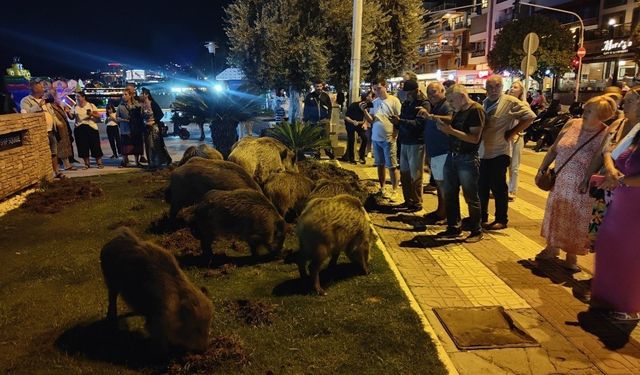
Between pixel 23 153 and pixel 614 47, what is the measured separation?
44.0 m

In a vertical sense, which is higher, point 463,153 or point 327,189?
point 463,153

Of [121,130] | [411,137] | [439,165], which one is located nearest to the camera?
[439,165]

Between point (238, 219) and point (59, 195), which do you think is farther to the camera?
point (59, 195)

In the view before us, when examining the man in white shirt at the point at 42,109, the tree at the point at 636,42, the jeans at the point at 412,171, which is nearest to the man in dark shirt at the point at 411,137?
the jeans at the point at 412,171

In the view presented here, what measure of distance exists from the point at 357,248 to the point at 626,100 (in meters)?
3.02

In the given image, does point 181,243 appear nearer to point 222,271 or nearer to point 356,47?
point 222,271

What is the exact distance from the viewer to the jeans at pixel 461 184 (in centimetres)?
584

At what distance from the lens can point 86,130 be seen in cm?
1163

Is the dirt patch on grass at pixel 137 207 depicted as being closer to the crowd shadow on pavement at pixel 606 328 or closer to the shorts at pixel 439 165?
Answer: the shorts at pixel 439 165

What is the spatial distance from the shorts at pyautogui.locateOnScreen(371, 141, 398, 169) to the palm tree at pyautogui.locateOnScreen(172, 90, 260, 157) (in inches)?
191

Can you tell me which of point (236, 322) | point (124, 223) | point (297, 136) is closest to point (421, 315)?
point (236, 322)

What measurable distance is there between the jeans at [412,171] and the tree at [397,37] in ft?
29.2

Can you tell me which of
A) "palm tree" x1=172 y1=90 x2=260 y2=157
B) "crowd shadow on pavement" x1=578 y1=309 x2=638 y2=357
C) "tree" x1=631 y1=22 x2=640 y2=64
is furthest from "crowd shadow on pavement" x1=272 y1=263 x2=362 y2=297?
"tree" x1=631 y1=22 x2=640 y2=64

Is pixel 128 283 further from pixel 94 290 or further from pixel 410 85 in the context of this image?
pixel 410 85
